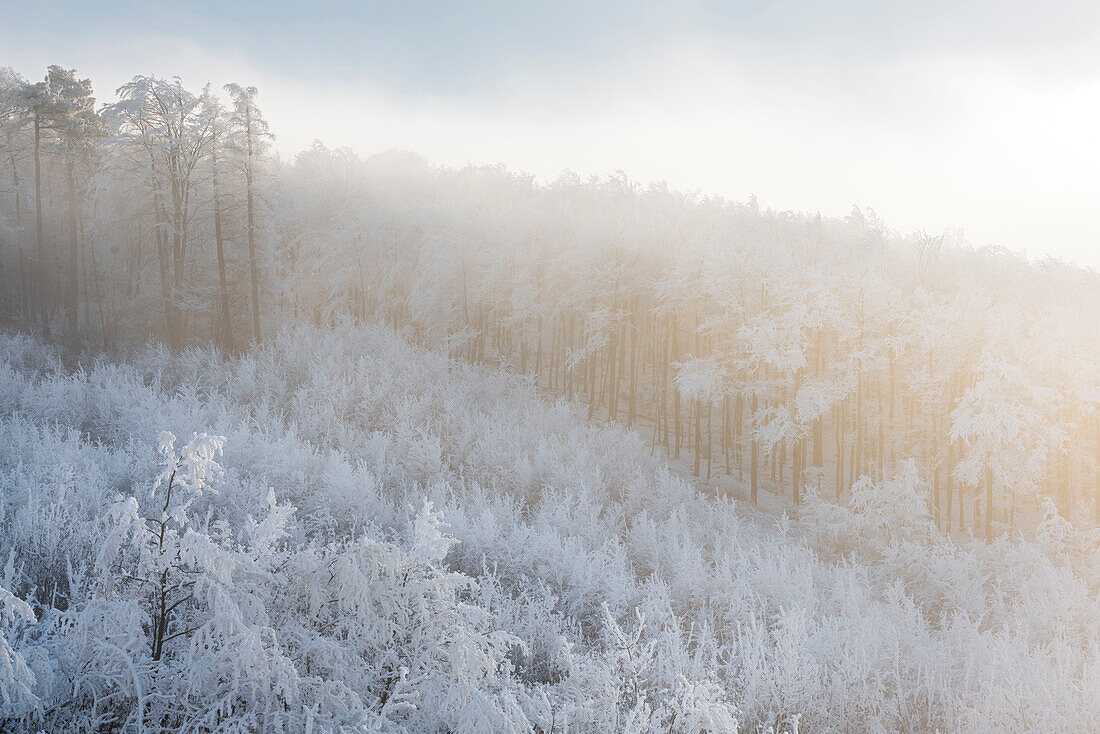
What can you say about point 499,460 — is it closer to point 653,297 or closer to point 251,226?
point 251,226

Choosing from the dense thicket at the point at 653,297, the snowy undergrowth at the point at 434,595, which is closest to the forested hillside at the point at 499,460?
the snowy undergrowth at the point at 434,595

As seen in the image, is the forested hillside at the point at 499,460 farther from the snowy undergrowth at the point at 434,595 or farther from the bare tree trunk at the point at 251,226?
the bare tree trunk at the point at 251,226

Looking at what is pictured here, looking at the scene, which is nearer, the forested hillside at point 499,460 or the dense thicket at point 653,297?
the forested hillside at point 499,460

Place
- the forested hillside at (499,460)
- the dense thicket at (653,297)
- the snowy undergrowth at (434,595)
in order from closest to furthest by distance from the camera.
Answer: the snowy undergrowth at (434,595), the forested hillside at (499,460), the dense thicket at (653,297)

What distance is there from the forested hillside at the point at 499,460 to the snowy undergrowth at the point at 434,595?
0.17 feet

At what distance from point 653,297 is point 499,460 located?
747 inches

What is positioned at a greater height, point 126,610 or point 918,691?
point 126,610

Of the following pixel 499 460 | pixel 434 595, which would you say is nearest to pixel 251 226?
pixel 499 460

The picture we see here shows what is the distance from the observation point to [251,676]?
3604 mm

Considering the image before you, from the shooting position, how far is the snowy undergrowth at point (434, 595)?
384 centimetres

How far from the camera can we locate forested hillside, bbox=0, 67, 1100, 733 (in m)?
4.19

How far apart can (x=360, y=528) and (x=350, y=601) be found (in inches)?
230

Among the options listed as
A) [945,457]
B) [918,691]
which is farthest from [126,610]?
→ [945,457]

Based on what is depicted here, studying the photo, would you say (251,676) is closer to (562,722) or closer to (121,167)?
(562,722)
